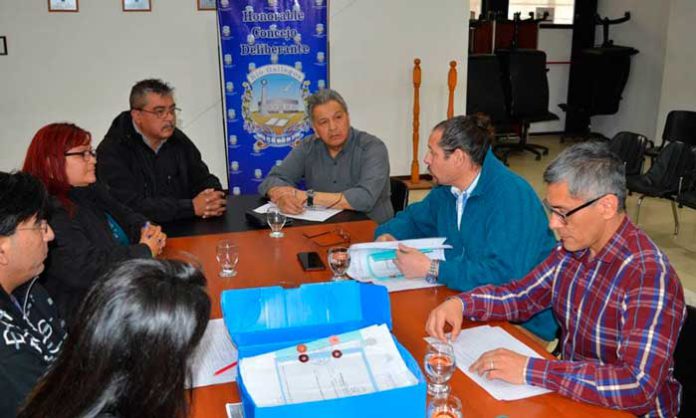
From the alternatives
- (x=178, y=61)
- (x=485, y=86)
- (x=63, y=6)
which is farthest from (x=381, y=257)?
(x=485, y=86)

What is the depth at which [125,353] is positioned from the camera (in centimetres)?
95

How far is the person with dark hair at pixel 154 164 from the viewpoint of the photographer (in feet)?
10.3

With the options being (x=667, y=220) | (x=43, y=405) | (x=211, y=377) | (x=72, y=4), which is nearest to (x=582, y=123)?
(x=667, y=220)

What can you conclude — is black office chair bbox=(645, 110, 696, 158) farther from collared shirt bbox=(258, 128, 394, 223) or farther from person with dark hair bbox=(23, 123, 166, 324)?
person with dark hair bbox=(23, 123, 166, 324)

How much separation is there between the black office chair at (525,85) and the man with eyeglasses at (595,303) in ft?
20.9

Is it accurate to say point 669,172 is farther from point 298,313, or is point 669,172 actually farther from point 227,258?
point 298,313

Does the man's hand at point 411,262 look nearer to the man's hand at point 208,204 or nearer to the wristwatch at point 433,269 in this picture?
the wristwatch at point 433,269

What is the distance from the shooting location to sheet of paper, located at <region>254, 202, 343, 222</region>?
3.08 m

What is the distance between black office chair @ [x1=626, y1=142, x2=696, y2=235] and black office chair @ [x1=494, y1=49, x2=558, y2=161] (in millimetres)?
3040

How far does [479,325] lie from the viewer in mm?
1914

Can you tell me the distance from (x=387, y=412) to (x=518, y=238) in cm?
112

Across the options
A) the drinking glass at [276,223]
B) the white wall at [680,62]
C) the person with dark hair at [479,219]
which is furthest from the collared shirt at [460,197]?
the white wall at [680,62]

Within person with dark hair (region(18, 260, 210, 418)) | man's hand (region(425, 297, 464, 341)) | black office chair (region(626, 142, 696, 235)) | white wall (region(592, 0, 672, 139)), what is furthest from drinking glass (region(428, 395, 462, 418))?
white wall (region(592, 0, 672, 139))

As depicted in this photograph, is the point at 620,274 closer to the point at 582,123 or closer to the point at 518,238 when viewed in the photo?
the point at 518,238
